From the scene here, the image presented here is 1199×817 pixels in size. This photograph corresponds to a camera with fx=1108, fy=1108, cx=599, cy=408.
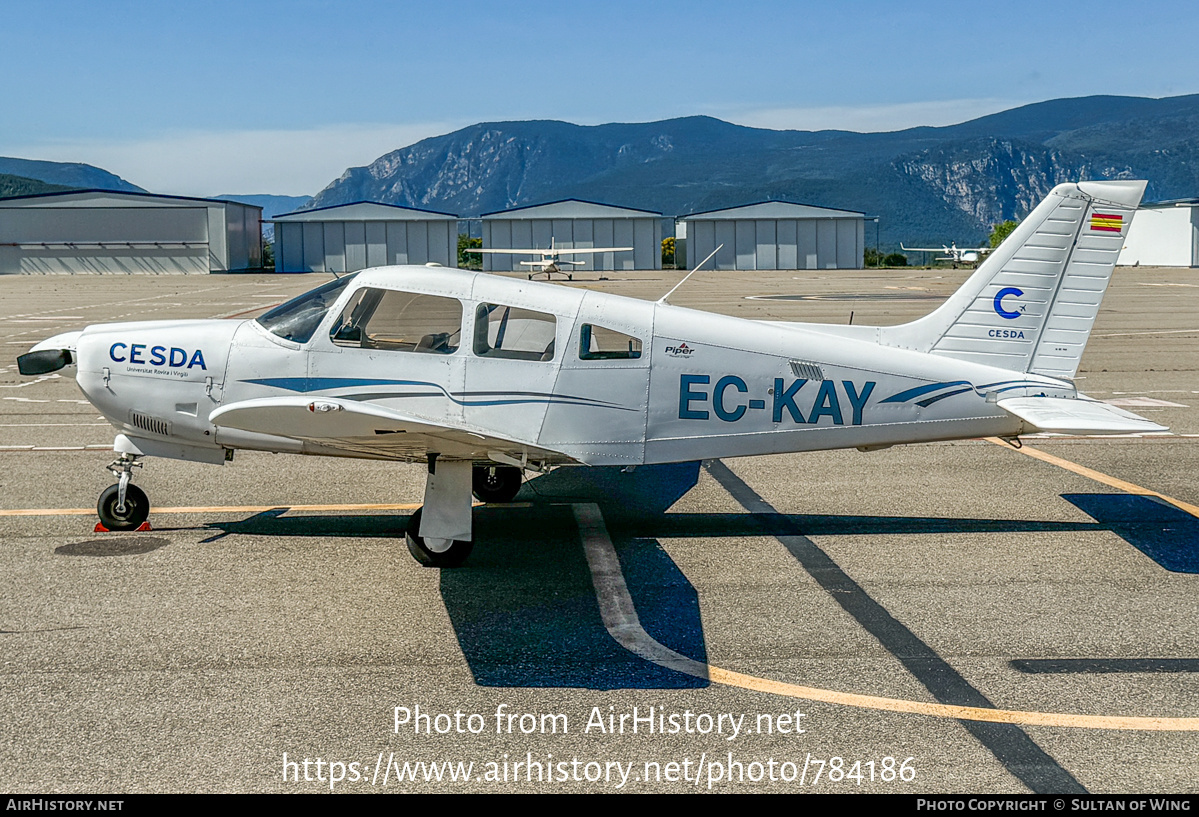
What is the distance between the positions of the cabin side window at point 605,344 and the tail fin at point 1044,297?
7.50ft

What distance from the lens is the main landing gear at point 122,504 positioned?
9109 mm

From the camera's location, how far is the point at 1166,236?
92.2 meters

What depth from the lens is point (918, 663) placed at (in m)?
6.43

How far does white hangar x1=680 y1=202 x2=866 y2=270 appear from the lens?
96938 millimetres

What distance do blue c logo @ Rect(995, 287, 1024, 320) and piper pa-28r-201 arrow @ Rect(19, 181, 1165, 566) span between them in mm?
544

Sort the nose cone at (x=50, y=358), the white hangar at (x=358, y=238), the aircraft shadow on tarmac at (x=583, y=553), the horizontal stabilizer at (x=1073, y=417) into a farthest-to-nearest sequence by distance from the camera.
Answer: the white hangar at (x=358, y=238) < the nose cone at (x=50, y=358) < the horizontal stabilizer at (x=1073, y=417) < the aircraft shadow on tarmac at (x=583, y=553)

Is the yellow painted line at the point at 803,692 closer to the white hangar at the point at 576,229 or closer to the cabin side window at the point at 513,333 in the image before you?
the cabin side window at the point at 513,333

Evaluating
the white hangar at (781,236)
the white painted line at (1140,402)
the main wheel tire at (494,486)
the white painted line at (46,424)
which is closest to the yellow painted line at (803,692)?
the main wheel tire at (494,486)

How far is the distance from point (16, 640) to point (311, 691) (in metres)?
2.11

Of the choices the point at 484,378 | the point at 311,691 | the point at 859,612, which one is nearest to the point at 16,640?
the point at 311,691

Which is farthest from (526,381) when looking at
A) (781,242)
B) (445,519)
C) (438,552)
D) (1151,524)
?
(781,242)

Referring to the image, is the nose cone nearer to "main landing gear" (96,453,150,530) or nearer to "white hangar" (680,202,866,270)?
"main landing gear" (96,453,150,530)

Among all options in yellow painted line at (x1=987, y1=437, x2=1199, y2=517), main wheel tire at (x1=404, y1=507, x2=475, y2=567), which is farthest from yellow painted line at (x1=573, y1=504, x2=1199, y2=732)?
yellow painted line at (x1=987, y1=437, x2=1199, y2=517)

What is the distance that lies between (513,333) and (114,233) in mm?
86941
